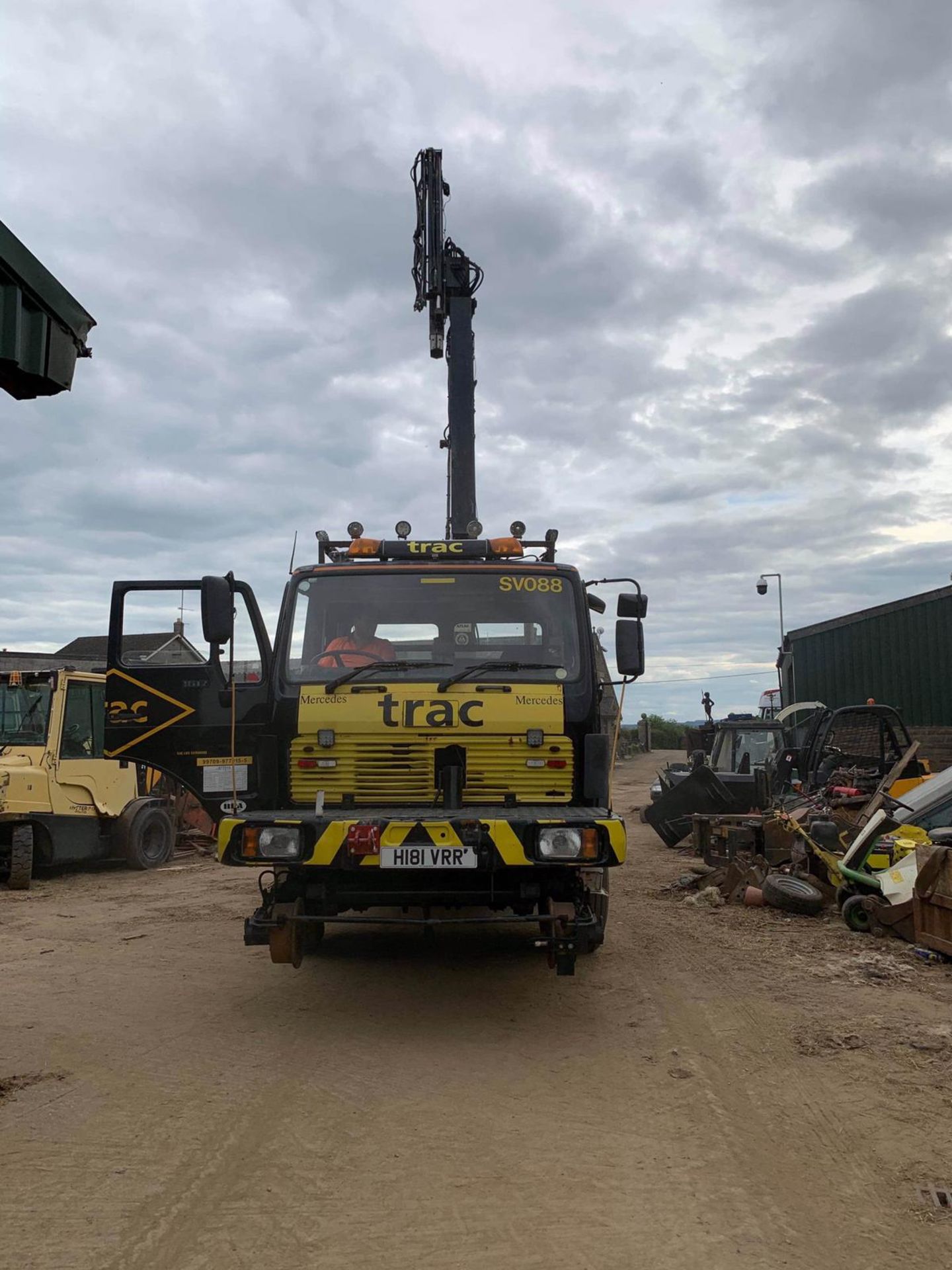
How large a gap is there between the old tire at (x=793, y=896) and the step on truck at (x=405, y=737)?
348 centimetres

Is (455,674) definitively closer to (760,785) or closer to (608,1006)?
Answer: (608,1006)

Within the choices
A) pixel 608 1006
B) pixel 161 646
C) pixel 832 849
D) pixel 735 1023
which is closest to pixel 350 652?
pixel 161 646

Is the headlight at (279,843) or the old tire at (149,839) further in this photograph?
the old tire at (149,839)

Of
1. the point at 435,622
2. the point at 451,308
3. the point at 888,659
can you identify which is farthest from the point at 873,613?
the point at 435,622

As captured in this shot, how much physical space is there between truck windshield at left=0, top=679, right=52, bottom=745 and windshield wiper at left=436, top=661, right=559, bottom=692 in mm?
7296

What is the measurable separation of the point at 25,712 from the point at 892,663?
49.2 ft

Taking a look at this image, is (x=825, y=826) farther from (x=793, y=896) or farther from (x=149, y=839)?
(x=149, y=839)

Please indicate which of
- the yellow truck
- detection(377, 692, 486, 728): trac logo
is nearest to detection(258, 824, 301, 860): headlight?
detection(377, 692, 486, 728): trac logo

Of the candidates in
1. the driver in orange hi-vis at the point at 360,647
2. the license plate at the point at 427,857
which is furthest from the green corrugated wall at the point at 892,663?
the license plate at the point at 427,857

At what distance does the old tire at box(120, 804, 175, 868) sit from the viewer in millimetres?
12492

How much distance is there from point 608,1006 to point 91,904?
6.18 meters

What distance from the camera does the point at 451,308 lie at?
1420 cm

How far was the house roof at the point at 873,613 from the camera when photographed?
1788 centimetres

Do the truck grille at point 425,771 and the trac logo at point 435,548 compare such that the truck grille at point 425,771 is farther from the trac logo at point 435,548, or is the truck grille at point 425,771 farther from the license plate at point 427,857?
the trac logo at point 435,548
